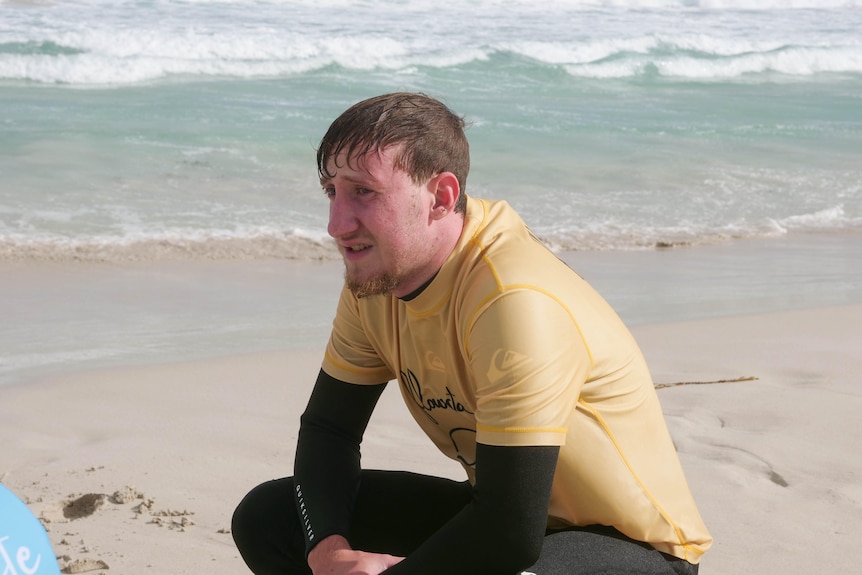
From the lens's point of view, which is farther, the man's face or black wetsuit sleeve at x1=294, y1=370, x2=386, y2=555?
black wetsuit sleeve at x1=294, y1=370, x2=386, y2=555

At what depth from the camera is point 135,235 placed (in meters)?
7.74

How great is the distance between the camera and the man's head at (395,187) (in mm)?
2121

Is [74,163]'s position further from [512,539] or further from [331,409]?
[512,539]

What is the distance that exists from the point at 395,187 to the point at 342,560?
77 centimetres

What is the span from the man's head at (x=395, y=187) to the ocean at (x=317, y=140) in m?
3.23

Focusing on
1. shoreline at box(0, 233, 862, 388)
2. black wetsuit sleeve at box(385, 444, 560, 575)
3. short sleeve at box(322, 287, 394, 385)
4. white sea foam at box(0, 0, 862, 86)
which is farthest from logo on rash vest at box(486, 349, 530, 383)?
white sea foam at box(0, 0, 862, 86)

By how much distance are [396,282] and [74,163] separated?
8.53 m

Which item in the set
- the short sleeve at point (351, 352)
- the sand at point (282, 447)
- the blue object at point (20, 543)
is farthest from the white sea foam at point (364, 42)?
the blue object at point (20, 543)

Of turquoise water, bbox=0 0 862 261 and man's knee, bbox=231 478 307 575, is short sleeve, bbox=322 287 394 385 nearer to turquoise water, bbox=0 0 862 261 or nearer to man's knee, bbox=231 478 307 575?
man's knee, bbox=231 478 307 575

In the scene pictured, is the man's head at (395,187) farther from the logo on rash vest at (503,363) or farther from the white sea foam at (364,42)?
the white sea foam at (364,42)

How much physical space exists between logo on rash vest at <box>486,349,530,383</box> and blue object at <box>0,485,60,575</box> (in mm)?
961

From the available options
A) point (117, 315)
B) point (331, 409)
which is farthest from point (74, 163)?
point (331, 409)

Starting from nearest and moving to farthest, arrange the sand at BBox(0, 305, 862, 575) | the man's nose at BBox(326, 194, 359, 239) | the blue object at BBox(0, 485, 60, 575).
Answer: the blue object at BBox(0, 485, 60, 575) < the man's nose at BBox(326, 194, 359, 239) < the sand at BBox(0, 305, 862, 575)

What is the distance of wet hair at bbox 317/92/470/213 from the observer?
2111 millimetres
